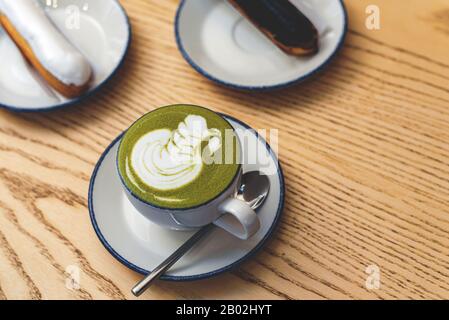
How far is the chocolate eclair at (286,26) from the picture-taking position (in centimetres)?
77

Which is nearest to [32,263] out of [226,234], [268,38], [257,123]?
[226,234]

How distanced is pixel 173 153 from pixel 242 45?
0.96 ft

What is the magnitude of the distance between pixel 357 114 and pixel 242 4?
0.24 m

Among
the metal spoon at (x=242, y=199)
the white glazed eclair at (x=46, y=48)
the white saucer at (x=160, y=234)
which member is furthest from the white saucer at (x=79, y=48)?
the metal spoon at (x=242, y=199)

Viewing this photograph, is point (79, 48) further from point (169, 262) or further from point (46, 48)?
point (169, 262)

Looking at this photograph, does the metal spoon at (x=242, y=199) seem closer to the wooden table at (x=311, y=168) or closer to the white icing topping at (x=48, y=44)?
the wooden table at (x=311, y=168)

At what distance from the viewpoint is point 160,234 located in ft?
2.11

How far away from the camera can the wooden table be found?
621 millimetres

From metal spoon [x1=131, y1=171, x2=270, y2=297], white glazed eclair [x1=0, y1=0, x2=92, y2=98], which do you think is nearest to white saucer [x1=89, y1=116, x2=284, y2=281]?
metal spoon [x1=131, y1=171, x2=270, y2=297]

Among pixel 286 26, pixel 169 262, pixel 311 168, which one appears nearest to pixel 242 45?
pixel 286 26

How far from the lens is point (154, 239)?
0.64 m
